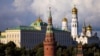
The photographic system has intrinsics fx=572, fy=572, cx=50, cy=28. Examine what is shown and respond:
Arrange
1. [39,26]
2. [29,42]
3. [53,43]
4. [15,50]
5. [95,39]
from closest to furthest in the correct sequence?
[53,43], [15,50], [29,42], [39,26], [95,39]

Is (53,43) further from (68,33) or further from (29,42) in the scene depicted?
(68,33)

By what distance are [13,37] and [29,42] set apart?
529 cm

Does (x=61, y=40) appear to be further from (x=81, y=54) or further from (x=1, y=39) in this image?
(x=81, y=54)

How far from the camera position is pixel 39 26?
6393 inches

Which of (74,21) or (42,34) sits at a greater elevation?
(74,21)

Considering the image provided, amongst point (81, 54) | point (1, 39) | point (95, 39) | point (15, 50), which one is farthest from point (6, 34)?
point (81, 54)

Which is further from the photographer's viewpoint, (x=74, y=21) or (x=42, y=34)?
(x=74, y=21)

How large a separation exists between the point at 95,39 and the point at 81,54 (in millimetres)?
94476

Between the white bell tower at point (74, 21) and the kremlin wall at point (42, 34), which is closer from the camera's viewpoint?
the kremlin wall at point (42, 34)

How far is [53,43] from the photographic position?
7694cm

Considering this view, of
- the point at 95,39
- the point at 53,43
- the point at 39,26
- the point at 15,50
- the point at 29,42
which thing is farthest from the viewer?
the point at 95,39

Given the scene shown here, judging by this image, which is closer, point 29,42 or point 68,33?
point 29,42

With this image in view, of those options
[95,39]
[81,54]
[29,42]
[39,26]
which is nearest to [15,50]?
[81,54]

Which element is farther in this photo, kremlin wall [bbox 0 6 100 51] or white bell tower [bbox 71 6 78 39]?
white bell tower [bbox 71 6 78 39]
